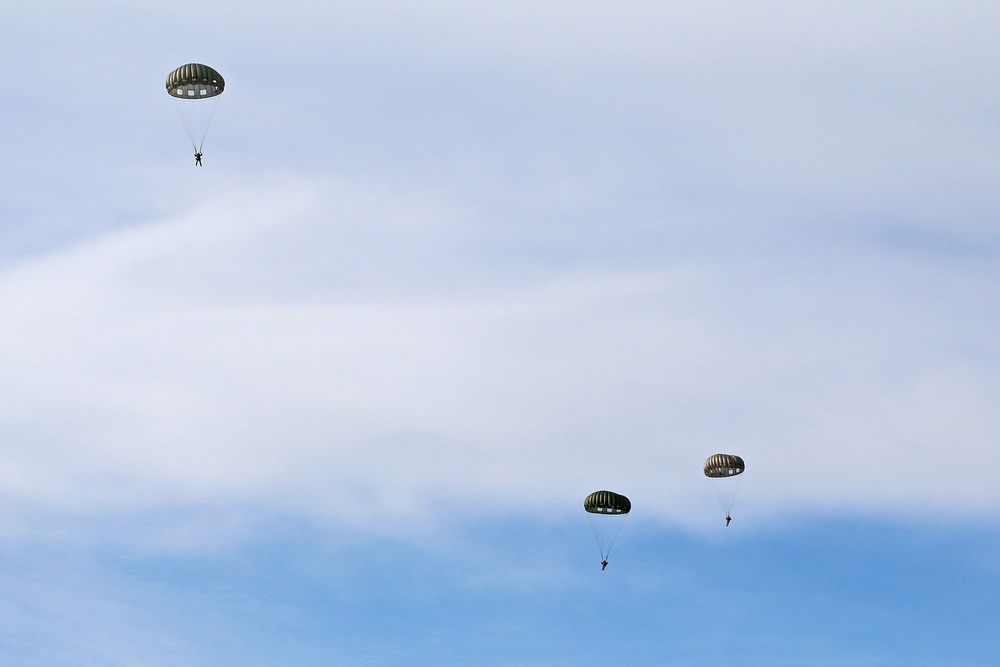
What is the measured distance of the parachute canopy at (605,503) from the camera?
459 feet

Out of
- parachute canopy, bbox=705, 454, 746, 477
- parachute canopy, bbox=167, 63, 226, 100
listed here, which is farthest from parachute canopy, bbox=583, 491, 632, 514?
parachute canopy, bbox=167, 63, 226, 100

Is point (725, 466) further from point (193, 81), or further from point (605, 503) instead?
point (193, 81)

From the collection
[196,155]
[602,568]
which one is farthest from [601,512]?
[196,155]

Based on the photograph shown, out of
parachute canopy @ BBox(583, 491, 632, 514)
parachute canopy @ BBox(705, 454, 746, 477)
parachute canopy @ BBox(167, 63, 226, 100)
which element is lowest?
parachute canopy @ BBox(583, 491, 632, 514)

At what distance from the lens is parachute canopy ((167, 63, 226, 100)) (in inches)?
4631

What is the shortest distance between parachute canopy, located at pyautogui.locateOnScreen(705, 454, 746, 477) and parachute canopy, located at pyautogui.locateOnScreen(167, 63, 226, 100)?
185 feet

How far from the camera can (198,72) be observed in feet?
386

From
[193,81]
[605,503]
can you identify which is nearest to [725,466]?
[605,503]

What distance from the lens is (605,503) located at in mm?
140250

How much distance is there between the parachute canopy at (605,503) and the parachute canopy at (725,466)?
8.67m

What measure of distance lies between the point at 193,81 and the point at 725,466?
193ft

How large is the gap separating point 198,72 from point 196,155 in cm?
677

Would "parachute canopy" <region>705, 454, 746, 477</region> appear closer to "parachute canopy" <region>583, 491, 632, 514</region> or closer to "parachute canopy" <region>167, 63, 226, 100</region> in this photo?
"parachute canopy" <region>583, 491, 632, 514</region>

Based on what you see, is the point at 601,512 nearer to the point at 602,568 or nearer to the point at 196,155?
the point at 602,568
